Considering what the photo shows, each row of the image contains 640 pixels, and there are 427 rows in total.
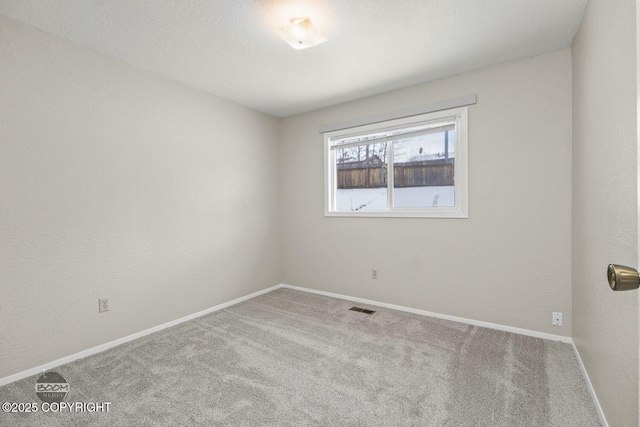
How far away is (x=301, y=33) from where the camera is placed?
6.57 feet

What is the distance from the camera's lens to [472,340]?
2.46 meters

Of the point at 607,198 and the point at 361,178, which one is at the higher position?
the point at 361,178

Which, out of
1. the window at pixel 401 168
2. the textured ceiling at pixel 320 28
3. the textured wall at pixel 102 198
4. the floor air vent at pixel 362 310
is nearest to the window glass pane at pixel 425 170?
the window at pixel 401 168

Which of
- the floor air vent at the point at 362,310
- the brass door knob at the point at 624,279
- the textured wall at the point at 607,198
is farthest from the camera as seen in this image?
the floor air vent at the point at 362,310

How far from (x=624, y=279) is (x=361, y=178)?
10.1 ft

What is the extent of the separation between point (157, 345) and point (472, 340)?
2.62 meters

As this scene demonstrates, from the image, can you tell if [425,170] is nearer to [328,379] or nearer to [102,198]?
[328,379]

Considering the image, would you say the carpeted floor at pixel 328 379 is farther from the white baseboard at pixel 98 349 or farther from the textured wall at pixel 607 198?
the textured wall at pixel 607 198

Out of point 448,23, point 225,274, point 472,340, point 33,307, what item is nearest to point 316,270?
point 225,274

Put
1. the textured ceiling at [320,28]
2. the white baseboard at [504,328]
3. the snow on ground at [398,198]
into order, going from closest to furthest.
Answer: the white baseboard at [504,328] < the textured ceiling at [320,28] < the snow on ground at [398,198]

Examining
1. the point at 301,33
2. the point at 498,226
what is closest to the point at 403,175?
the point at 498,226

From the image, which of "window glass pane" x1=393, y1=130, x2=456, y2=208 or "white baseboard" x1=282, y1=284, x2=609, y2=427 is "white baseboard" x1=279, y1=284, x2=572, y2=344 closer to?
"white baseboard" x1=282, y1=284, x2=609, y2=427

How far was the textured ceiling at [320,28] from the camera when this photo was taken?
188cm

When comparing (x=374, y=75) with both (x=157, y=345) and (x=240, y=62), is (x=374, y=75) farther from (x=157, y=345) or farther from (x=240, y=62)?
(x=157, y=345)
